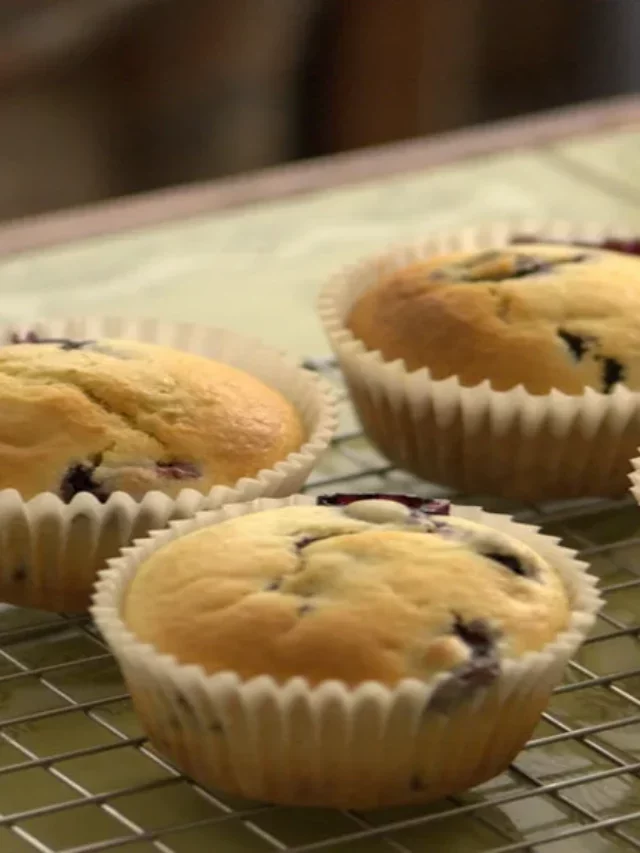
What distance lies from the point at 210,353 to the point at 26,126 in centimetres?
228

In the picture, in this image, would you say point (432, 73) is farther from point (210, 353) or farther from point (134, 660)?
point (134, 660)

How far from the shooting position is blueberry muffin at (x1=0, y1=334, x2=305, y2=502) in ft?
3.97

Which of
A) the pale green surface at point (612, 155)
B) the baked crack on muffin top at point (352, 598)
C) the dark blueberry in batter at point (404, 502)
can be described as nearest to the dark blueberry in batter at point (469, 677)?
the baked crack on muffin top at point (352, 598)

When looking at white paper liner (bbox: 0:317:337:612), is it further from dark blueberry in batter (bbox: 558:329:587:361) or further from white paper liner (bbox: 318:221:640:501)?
dark blueberry in batter (bbox: 558:329:587:361)

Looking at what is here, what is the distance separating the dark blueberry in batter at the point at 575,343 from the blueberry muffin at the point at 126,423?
26 cm

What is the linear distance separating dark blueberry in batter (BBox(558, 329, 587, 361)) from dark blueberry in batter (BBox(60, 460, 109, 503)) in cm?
46

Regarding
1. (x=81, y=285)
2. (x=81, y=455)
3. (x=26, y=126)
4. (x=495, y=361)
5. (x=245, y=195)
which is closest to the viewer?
(x=81, y=455)

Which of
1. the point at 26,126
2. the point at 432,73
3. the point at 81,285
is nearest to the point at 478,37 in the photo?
the point at 432,73

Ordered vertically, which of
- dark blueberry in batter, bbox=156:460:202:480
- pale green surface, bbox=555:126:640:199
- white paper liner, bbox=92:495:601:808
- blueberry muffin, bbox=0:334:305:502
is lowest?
white paper liner, bbox=92:495:601:808

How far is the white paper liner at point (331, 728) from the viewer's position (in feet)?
3.04

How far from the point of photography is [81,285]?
6.20ft

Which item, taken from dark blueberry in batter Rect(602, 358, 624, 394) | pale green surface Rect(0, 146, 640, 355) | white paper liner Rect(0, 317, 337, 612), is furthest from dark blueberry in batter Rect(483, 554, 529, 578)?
pale green surface Rect(0, 146, 640, 355)

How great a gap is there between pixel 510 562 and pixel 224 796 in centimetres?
25

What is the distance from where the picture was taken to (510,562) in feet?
3.48
